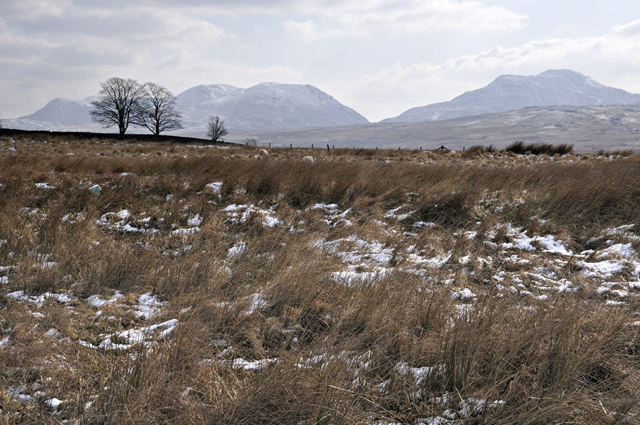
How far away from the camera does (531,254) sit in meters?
5.38

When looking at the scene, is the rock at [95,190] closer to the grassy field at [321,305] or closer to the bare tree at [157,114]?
the grassy field at [321,305]

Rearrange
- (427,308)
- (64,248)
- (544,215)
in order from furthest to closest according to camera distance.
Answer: (544,215)
(64,248)
(427,308)

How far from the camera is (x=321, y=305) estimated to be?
3307mm

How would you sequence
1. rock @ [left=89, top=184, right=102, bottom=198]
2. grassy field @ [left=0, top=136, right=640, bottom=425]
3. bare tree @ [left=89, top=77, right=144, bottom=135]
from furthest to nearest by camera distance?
bare tree @ [left=89, top=77, right=144, bottom=135]
rock @ [left=89, top=184, right=102, bottom=198]
grassy field @ [left=0, top=136, right=640, bottom=425]

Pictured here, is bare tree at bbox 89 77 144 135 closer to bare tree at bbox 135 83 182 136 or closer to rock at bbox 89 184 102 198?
bare tree at bbox 135 83 182 136

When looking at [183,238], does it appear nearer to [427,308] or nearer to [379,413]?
[427,308]

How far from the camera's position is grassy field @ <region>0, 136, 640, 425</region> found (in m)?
2.11

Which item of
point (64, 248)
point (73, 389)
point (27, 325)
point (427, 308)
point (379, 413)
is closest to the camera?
point (379, 413)

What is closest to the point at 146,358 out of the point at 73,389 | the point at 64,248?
the point at 73,389

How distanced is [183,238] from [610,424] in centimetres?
490

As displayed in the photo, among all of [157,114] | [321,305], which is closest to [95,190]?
[321,305]

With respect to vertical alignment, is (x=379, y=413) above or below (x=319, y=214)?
below

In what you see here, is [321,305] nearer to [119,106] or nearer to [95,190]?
[95,190]

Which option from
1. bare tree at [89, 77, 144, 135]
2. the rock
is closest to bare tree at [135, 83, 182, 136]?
bare tree at [89, 77, 144, 135]
